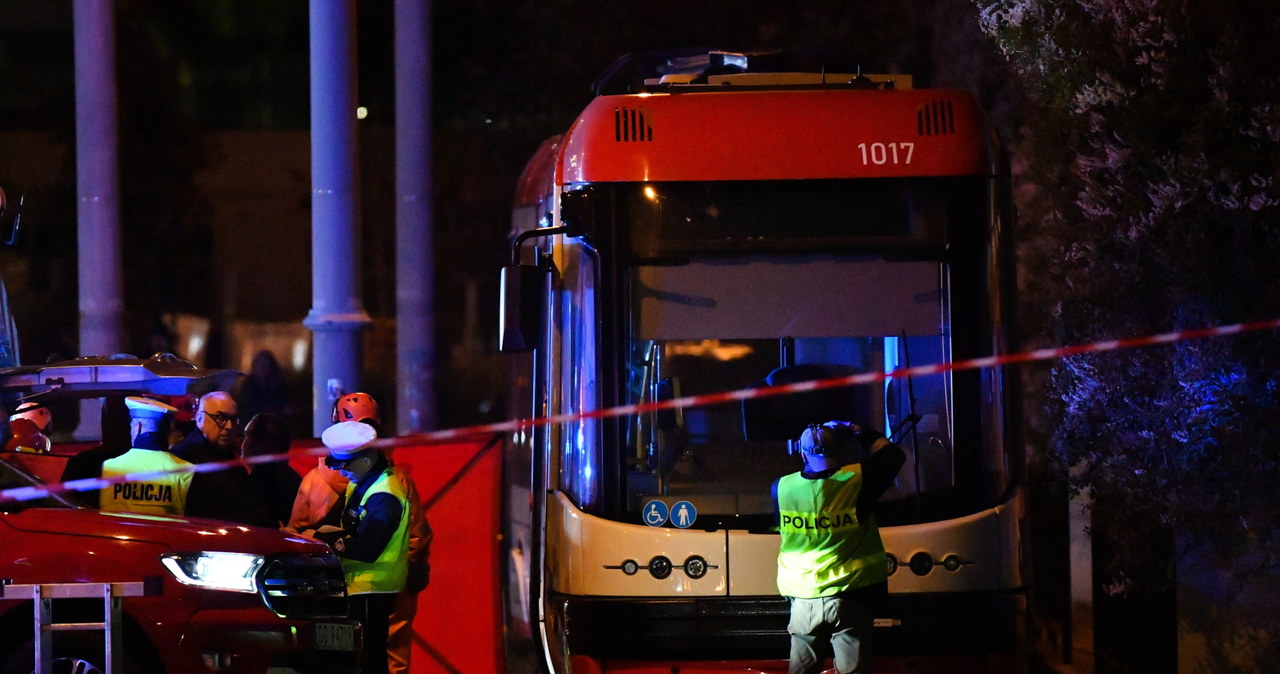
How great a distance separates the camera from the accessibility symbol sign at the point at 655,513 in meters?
7.41

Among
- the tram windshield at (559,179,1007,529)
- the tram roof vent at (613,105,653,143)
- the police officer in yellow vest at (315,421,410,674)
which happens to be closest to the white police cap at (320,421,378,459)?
the police officer in yellow vest at (315,421,410,674)

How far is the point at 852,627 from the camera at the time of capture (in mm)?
7008

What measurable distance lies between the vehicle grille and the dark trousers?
1.01ft

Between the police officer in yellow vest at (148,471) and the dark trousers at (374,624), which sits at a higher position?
the police officer in yellow vest at (148,471)

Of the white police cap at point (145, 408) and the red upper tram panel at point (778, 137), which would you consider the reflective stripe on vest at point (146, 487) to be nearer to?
the white police cap at point (145, 408)

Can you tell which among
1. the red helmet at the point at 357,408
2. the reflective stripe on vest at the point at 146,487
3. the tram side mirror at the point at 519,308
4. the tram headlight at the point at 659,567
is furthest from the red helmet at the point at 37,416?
the tram headlight at the point at 659,567

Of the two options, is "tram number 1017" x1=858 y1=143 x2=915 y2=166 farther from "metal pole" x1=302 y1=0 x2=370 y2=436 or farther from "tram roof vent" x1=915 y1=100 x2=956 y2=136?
"metal pole" x1=302 y1=0 x2=370 y2=436

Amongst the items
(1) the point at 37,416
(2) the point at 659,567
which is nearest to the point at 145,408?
(1) the point at 37,416

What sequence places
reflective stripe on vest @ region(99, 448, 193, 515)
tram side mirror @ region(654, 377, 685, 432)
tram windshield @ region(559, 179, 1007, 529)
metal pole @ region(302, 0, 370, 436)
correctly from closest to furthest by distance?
tram windshield @ region(559, 179, 1007, 529) < tram side mirror @ region(654, 377, 685, 432) < reflective stripe on vest @ region(99, 448, 193, 515) < metal pole @ region(302, 0, 370, 436)

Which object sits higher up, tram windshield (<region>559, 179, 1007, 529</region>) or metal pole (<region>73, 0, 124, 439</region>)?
metal pole (<region>73, 0, 124, 439</region>)

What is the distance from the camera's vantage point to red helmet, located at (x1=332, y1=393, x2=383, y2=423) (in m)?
8.17

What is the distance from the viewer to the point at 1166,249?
25.8 feet

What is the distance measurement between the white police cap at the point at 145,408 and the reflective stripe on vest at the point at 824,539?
325 cm

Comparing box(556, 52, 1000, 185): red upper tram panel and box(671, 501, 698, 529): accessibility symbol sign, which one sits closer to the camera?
box(671, 501, 698, 529): accessibility symbol sign
